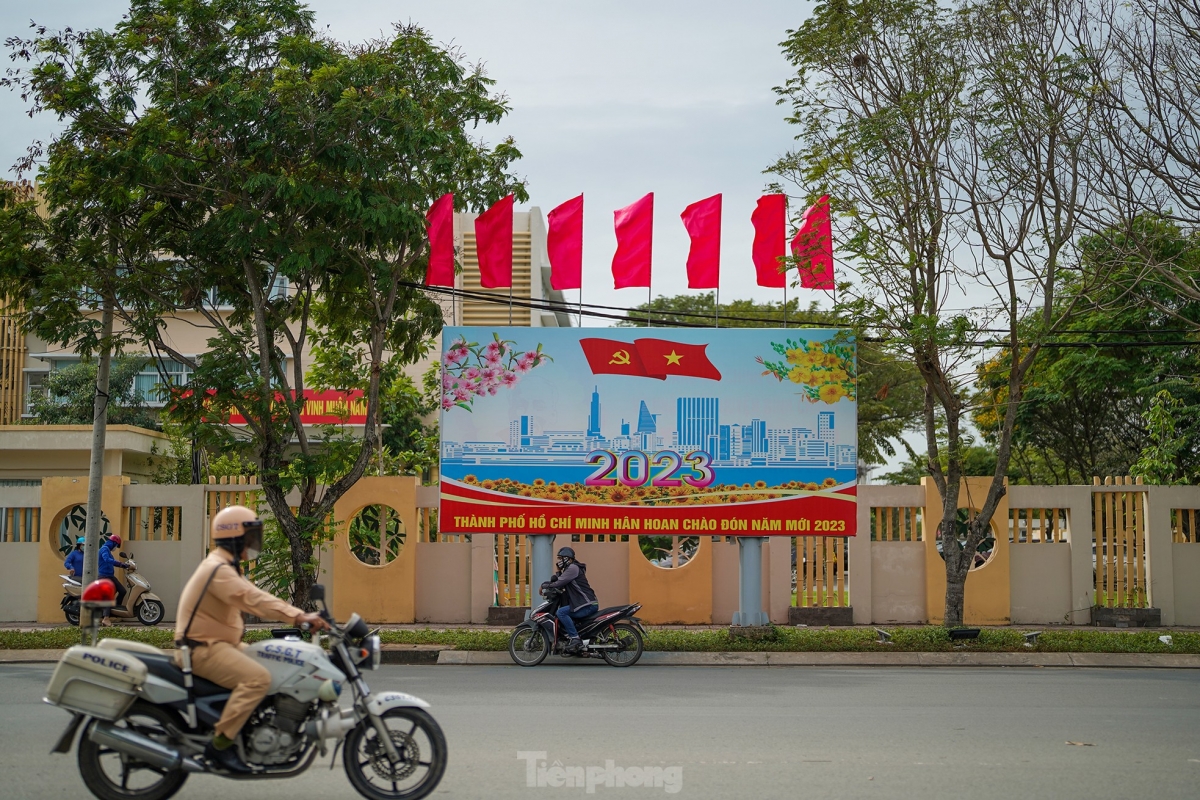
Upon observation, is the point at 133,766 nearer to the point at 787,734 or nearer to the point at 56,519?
the point at 787,734

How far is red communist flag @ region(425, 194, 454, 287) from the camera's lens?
16.4 meters

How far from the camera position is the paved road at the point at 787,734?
22.7 feet

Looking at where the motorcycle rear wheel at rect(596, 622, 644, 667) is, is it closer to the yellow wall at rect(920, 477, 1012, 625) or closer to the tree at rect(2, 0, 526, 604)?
the tree at rect(2, 0, 526, 604)

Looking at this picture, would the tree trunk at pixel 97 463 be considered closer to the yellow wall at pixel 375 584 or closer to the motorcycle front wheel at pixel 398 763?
the yellow wall at pixel 375 584

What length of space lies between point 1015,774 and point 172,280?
1328 centimetres

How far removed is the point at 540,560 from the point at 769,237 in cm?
589

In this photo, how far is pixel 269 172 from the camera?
15.1m

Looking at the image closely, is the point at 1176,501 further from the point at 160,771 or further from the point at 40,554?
the point at 40,554

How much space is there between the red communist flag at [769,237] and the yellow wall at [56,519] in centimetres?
1125

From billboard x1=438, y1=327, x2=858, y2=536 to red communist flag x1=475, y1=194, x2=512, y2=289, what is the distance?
1.29 m

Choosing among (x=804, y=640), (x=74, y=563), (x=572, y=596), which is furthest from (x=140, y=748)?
(x=74, y=563)

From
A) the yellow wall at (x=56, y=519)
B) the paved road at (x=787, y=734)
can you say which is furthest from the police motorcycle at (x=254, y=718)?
the yellow wall at (x=56, y=519)

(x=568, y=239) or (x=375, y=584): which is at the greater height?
(x=568, y=239)

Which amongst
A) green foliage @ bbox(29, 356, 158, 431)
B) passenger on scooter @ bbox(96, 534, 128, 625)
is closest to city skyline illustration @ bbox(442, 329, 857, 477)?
passenger on scooter @ bbox(96, 534, 128, 625)
